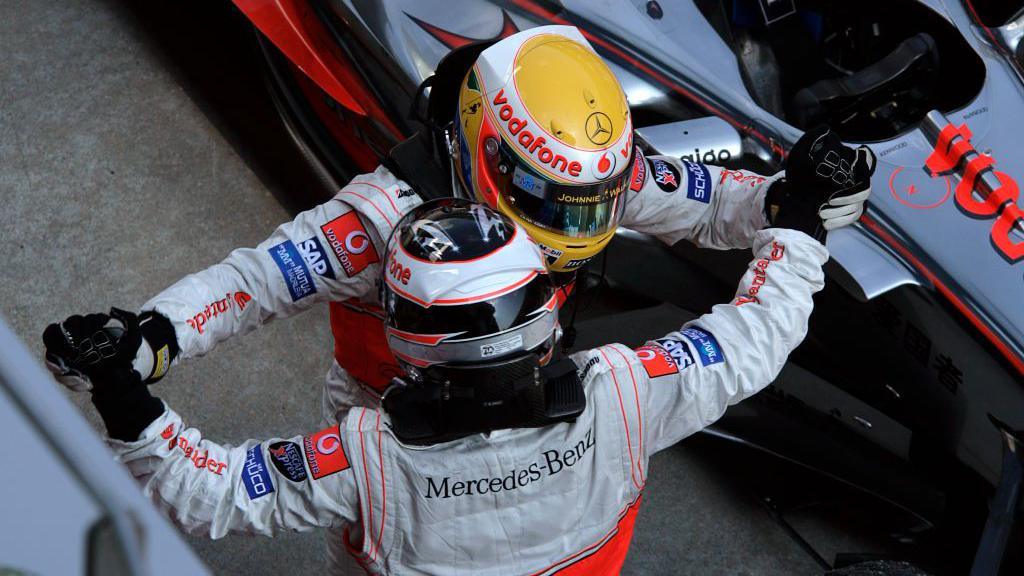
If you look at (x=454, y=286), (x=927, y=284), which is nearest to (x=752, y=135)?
(x=927, y=284)

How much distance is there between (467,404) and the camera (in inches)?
71.5

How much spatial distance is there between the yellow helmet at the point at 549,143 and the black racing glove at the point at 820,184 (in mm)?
355

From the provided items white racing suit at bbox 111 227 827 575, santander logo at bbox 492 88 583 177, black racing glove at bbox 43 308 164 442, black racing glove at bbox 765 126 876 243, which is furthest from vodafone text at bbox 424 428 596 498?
black racing glove at bbox 765 126 876 243

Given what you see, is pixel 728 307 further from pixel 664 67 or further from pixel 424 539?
pixel 664 67

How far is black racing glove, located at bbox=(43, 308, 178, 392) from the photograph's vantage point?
186cm

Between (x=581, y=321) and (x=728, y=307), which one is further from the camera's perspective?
(x=581, y=321)

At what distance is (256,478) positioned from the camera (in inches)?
74.0

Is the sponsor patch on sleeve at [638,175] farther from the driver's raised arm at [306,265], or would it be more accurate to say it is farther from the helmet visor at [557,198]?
the driver's raised arm at [306,265]

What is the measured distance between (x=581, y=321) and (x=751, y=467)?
70 cm

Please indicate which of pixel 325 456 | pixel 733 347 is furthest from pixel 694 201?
pixel 325 456

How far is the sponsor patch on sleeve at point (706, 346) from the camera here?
2.06m

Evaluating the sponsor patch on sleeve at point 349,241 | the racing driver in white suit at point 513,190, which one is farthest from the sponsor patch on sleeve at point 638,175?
the sponsor patch on sleeve at point 349,241

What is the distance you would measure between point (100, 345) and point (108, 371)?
A: 5cm

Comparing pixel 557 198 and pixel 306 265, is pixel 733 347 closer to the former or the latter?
pixel 557 198
